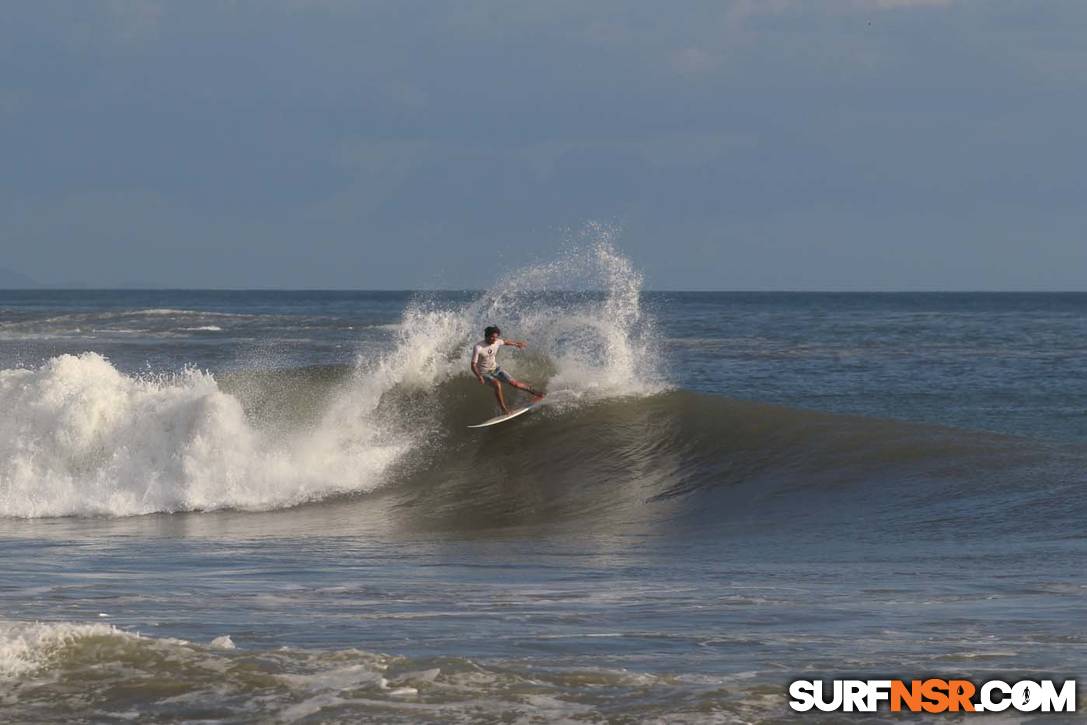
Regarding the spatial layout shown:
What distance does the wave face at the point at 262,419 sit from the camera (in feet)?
48.8

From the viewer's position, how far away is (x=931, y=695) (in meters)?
5.94

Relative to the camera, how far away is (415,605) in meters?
8.09

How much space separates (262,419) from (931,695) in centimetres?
1207

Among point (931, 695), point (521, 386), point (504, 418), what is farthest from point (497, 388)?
point (931, 695)

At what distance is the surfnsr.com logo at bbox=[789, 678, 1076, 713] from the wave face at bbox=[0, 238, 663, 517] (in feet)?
30.7

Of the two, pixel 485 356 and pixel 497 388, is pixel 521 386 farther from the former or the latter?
pixel 485 356

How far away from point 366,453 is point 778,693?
10317mm

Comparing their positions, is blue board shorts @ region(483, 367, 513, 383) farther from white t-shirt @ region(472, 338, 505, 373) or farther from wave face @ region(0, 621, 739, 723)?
wave face @ region(0, 621, 739, 723)

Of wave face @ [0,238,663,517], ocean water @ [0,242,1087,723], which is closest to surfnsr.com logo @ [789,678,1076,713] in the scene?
ocean water @ [0,242,1087,723]

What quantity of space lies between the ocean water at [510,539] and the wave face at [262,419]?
0.05 meters

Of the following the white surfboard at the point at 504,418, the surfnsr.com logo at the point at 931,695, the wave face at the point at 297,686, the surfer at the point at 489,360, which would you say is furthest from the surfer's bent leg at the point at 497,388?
the surfnsr.com logo at the point at 931,695

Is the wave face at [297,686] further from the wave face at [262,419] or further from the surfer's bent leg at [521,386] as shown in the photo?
the surfer's bent leg at [521,386]

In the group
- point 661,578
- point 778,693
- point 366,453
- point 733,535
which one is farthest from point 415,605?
point 366,453

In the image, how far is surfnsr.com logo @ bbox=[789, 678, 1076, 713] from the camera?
5.75 m
